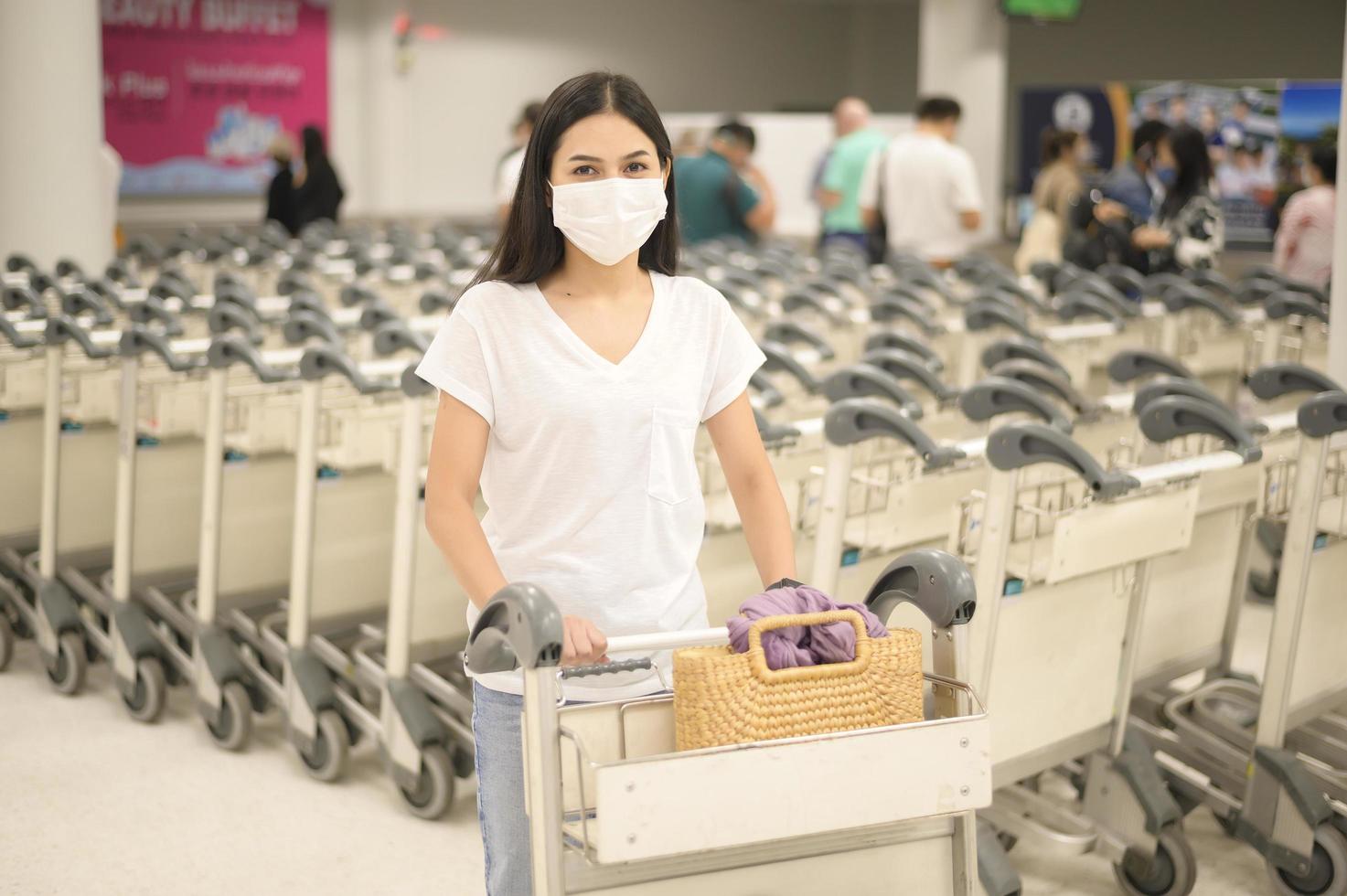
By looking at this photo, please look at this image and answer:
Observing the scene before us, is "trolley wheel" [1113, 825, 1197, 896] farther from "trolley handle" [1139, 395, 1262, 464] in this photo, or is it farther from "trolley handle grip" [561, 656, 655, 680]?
"trolley handle grip" [561, 656, 655, 680]

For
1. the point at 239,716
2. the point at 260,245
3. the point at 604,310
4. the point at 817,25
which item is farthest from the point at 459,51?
the point at 604,310

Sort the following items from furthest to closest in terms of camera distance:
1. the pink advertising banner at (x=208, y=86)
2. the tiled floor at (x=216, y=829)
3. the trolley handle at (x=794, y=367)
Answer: the pink advertising banner at (x=208, y=86) → the trolley handle at (x=794, y=367) → the tiled floor at (x=216, y=829)

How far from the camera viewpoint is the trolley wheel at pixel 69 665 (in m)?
4.63

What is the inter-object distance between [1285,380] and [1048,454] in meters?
1.20

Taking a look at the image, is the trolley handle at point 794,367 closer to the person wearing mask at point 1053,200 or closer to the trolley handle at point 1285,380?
the trolley handle at point 1285,380

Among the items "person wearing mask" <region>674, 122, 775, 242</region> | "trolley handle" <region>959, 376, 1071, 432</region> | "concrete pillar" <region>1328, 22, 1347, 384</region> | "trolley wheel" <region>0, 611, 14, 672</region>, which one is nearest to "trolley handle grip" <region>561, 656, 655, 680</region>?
"trolley handle" <region>959, 376, 1071, 432</region>

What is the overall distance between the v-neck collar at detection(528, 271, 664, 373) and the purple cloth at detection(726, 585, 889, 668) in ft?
1.23

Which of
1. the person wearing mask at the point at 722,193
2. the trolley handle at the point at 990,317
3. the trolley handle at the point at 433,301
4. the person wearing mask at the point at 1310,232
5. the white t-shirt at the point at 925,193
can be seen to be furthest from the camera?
the person wearing mask at the point at 722,193

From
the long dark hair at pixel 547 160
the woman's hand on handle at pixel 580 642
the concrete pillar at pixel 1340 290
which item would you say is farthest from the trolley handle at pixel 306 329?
the concrete pillar at pixel 1340 290

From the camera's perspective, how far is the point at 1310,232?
23.7 feet

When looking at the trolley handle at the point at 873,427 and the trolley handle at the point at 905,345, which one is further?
the trolley handle at the point at 905,345

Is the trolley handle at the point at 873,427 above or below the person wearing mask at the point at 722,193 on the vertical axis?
below

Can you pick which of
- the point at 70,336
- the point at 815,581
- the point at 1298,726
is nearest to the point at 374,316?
the point at 70,336

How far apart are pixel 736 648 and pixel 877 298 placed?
421cm
